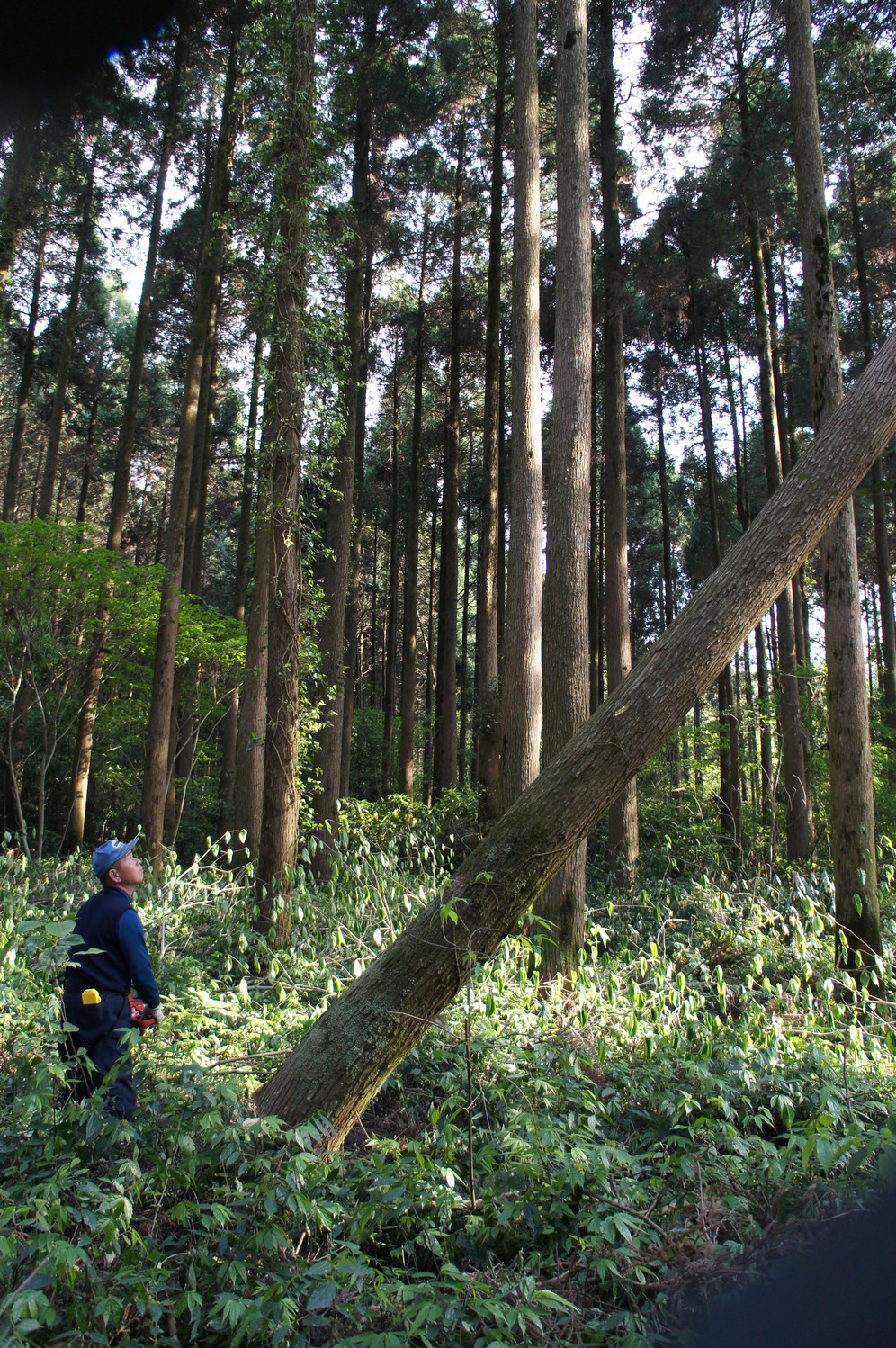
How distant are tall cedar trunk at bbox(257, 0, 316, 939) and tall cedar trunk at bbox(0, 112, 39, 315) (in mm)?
2166

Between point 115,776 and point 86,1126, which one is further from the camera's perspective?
point 115,776

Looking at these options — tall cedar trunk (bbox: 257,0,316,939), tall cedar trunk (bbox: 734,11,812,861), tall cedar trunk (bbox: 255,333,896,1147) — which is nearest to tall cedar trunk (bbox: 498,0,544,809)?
tall cedar trunk (bbox: 257,0,316,939)

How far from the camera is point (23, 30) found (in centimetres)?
169

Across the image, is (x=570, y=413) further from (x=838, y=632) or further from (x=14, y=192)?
(x=14, y=192)

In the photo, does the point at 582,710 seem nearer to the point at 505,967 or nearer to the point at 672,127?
the point at 505,967

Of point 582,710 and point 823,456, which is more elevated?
point 823,456

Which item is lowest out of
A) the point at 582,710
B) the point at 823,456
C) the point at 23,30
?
the point at 582,710

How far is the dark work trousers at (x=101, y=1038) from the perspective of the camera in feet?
11.3

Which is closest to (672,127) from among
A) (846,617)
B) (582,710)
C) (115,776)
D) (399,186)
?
(399,186)

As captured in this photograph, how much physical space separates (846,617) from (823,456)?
360cm

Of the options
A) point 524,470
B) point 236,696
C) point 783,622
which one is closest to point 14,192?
point 524,470

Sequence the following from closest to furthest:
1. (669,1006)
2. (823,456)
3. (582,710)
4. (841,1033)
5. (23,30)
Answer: (23,30) < (823,456) < (841,1033) < (669,1006) < (582,710)

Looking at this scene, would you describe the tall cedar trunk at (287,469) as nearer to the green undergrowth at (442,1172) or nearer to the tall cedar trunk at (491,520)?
the green undergrowth at (442,1172)

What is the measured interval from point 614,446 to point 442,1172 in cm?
1089
